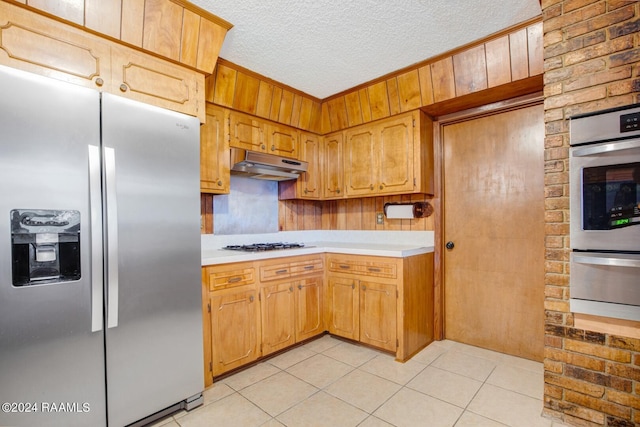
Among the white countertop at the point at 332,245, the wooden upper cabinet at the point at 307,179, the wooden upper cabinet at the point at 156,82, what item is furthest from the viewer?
the wooden upper cabinet at the point at 307,179

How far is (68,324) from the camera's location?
58.9 inches

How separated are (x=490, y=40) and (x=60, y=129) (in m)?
2.81

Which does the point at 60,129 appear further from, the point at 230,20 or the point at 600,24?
the point at 600,24

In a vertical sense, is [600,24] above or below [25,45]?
above

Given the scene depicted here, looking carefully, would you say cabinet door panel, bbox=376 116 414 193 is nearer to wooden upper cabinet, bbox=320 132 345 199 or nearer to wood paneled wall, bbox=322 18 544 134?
wood paneled wall, bbox=322 18 544 134

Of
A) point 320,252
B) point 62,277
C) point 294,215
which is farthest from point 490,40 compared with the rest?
point 62,277

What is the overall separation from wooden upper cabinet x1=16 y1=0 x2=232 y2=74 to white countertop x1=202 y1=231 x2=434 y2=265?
54.5 inches

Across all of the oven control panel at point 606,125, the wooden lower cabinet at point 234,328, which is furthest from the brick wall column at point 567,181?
the wooden lower cabinet at point 234,328

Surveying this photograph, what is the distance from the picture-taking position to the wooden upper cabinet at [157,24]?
162 centimetres

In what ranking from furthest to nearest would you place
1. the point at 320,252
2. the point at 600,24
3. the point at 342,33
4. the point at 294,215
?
the point at 294,215
the point at 320,252
the point at 342,33
the point at 600,24

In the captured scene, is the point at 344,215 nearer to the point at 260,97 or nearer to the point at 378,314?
the point at 378,314

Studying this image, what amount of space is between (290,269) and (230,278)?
597mm

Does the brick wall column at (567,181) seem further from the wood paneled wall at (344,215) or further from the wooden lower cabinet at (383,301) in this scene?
the wood paneled wall at (344,215)

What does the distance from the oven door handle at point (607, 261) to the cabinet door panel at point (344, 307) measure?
1.68 m
